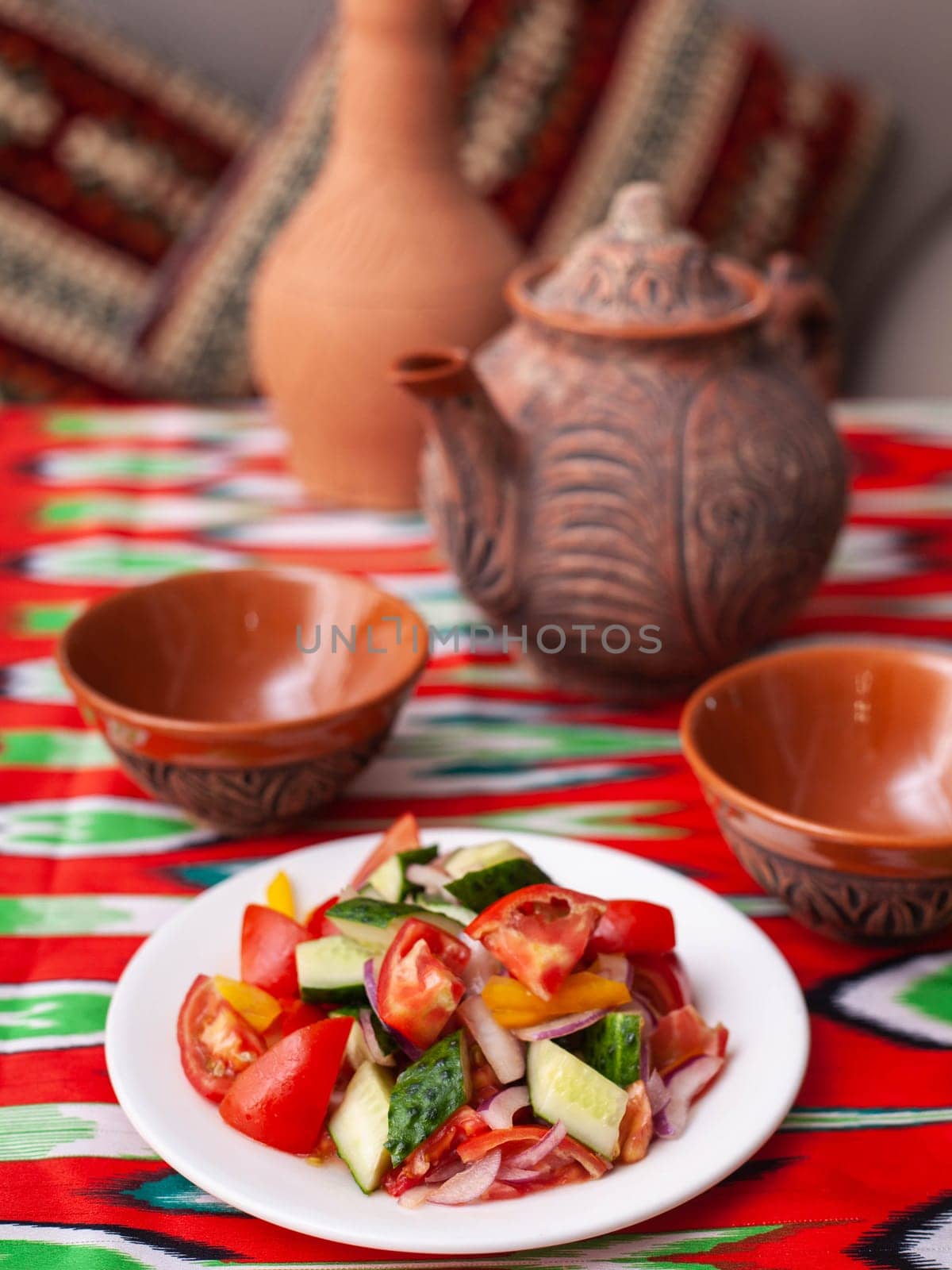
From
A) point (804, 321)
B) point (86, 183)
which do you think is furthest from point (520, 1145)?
point (86, 183)

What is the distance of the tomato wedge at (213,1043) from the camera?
0.69 metres

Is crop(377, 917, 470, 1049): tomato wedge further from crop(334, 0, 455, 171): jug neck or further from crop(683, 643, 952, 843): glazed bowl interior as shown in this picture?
crop(334, 0, 455, 171): jug neck

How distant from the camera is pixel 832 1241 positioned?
0.65 m

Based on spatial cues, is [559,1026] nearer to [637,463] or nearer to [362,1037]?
[362,1037]

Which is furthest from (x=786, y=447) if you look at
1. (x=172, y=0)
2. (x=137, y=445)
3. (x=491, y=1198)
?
(x=172, y=0)

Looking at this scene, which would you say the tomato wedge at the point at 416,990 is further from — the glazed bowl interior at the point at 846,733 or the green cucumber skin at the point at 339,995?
the glazed bowl interior at the point at 846,733

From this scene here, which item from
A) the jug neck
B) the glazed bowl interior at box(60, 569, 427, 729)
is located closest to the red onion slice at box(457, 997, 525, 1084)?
the glazed bowl interior at box(60, 569, 427, 729)

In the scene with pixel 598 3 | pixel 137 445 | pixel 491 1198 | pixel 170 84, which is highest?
pixel 598 3

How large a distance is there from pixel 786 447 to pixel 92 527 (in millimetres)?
700

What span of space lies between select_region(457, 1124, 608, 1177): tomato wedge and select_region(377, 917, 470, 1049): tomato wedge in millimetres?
51

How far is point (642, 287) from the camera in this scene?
104 cm

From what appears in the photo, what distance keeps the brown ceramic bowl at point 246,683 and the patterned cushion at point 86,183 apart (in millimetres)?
1065

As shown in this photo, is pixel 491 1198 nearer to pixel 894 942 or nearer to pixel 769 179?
pixel 894 942

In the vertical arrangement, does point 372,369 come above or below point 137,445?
above
